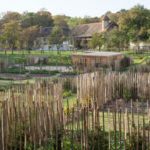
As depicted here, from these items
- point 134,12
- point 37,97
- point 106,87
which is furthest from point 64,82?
point 134,12

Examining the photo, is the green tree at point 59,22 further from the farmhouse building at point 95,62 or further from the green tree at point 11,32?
the farmhouse building at point 95,62

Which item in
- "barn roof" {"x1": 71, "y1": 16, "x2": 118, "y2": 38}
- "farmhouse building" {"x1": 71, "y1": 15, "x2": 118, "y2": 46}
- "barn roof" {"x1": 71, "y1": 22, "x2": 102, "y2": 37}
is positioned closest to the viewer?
"farmhouse building" {"x1": 71, "y1": 15, "x2": 118, "y2": 46}

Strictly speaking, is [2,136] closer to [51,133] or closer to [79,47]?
[51,133]

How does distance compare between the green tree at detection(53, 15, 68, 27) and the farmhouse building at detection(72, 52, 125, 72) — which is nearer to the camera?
the farmhouse building at detection(72, 52, 125, 72)

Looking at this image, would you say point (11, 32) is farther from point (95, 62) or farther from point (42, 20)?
point (95, 62)

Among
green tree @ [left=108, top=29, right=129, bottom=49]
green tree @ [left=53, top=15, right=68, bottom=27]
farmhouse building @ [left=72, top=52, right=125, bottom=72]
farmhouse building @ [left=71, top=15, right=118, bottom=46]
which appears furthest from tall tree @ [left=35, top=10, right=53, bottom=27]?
farmhouse building @ [left=72, top=52, right=125, bottom=72]

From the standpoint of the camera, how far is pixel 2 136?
434 centimetres

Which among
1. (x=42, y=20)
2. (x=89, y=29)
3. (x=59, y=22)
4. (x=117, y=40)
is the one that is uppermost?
(x=59, y=22)

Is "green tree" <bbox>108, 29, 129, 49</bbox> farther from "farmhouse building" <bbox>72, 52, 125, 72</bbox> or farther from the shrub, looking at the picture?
"farmhouse building" <bbox>72, 52, 125, 72</bbox>

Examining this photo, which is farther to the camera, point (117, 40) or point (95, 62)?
point (117, 40)

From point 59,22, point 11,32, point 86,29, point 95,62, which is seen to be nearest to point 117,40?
point 11,32

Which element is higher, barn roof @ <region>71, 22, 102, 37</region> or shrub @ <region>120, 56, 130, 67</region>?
barn roof @ <region>71, 22, 102, 37</region>

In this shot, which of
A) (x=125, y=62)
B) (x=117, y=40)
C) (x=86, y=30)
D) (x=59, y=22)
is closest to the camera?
(x=125, y=62)

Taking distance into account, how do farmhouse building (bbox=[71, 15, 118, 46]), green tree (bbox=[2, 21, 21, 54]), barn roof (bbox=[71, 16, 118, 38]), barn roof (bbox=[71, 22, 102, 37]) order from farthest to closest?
1. barn roof (bbox=[71, 22, 102, 37])
2. barn roof (bbox=[71, 16, 118, 38])
3. farmhouse building (bbox=[71, 15, 118, 46])
4. green tree (bbox=[2, 21, 21, 54])
